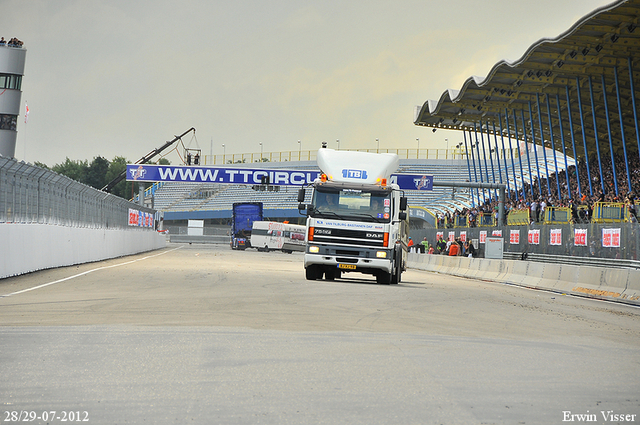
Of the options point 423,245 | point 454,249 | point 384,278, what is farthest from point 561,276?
point 423,245

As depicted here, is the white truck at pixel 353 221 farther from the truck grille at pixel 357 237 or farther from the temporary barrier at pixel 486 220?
the temporary barrier at pixel 486 220

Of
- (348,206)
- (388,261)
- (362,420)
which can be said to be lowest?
(362,420)

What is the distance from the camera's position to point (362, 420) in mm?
5059

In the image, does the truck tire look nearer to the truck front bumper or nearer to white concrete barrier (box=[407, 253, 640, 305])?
the truck front bumper

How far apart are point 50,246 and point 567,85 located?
35.9m

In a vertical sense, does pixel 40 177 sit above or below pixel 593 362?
above

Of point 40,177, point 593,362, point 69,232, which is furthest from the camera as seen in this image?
point 69,232

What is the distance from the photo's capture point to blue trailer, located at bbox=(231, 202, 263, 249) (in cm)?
7043

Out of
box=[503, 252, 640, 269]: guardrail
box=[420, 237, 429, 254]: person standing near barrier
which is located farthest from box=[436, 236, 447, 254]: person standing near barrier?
box=[503, 252, 640, 269]: guardrail

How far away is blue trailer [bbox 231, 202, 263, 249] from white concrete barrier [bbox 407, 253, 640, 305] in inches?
1473

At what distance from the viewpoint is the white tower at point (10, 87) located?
212ft

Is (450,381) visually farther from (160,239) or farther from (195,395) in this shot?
(160,239)

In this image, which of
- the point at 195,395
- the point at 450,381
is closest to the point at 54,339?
the point at 195,395

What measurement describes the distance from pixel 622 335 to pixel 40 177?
692 inches
